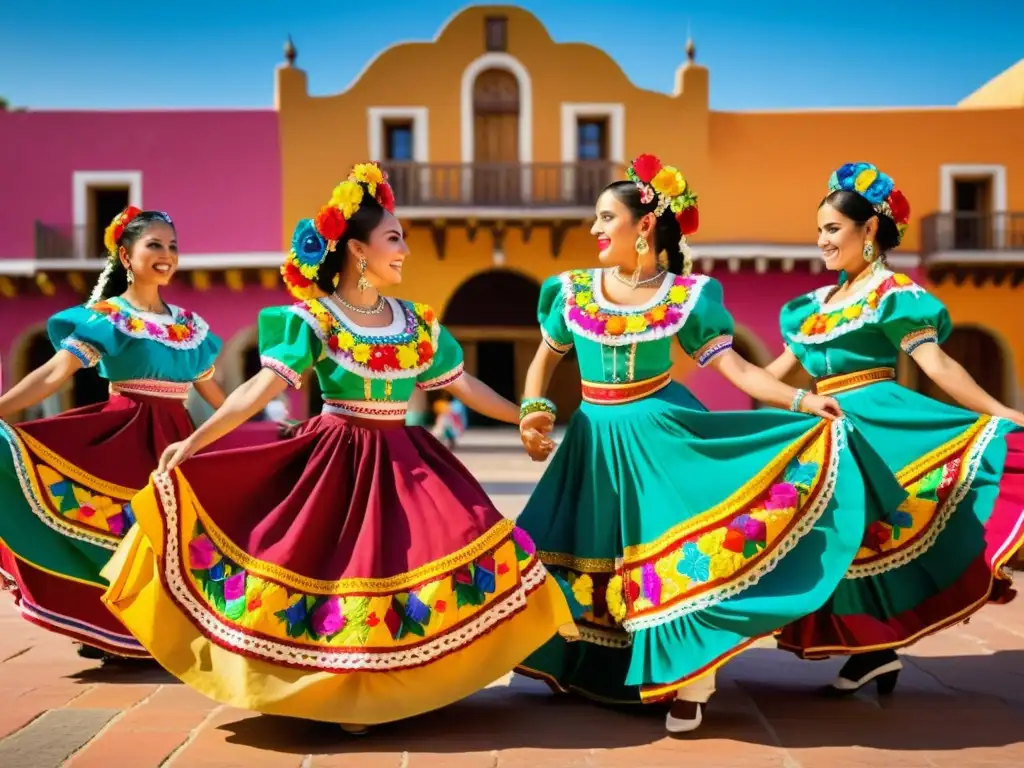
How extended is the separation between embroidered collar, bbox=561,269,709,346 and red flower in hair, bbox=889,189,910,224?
0.91 m

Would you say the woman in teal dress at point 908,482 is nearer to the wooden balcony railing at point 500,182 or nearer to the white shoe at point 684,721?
the white shoe at point 684,721

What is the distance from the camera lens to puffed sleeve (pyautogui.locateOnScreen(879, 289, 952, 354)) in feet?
12.3

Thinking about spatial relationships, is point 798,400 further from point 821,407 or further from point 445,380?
point 445,380

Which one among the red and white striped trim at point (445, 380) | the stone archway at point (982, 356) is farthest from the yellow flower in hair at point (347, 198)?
the stone archway at point (982, 356)

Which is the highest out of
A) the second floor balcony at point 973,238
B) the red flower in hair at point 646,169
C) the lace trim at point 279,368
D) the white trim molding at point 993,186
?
the white trim molding at point 993,186

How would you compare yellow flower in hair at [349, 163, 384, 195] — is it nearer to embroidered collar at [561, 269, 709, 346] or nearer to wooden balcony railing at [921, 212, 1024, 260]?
embroidered collar at [561, 269, 709, 346]

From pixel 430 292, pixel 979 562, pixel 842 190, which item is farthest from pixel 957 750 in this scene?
pixel 430 292

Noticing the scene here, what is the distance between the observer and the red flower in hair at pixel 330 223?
344 centimetres

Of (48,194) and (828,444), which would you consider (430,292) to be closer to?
(48,194)

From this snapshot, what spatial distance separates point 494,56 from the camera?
1783 cm

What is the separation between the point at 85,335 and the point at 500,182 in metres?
13.9

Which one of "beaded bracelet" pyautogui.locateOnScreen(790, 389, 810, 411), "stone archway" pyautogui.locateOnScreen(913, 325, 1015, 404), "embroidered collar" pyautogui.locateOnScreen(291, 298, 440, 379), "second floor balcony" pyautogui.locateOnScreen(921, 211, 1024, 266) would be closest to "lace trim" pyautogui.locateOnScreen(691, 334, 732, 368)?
"beaded bracelet" pyautogui.locateOnScreen(790, 389, 810, 411)

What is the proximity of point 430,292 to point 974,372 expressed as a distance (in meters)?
9.81

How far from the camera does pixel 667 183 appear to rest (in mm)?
3588
